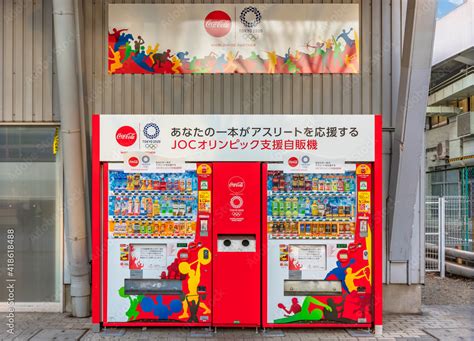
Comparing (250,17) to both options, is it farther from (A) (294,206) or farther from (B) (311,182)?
(A) (294,206)

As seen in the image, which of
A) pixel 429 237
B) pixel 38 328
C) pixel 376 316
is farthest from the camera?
pixel 429 237

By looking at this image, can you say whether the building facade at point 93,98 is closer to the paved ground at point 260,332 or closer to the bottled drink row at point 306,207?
the paved ground at point 260,332

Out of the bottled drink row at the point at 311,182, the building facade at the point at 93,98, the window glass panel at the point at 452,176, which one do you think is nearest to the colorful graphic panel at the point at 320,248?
the bottled drink row at the point at 311,182

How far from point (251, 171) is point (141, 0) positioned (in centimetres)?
350

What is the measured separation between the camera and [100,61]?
21.5 feet

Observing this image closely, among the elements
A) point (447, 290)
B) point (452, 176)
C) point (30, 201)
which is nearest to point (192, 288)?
point (30, 201)

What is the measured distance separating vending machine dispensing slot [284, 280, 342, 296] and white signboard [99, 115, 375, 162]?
1.55 metres

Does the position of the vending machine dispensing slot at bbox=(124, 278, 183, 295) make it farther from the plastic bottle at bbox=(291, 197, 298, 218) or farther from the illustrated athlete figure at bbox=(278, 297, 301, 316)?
the plastic bottle at bbox=(291, 197, 298, 218)

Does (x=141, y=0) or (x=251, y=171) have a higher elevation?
(x=141, y=0)

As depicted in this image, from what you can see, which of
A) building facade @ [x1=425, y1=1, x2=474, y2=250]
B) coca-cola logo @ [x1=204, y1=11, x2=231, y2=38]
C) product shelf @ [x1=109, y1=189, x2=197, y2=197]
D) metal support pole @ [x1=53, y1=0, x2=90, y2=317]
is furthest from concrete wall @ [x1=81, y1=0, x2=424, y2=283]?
building facade @ [x1=425, y1=1, x2=474, y2=250]

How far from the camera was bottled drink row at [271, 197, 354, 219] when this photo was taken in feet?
17.0

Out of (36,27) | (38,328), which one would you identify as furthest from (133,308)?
(36,27)

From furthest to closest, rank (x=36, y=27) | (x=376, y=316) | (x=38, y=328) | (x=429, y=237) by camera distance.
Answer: (x=429, y=237) → (x=36, y=27) → (x=38, y=328) → (x=376, y=316)

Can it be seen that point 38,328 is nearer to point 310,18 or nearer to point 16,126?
point 16,126
